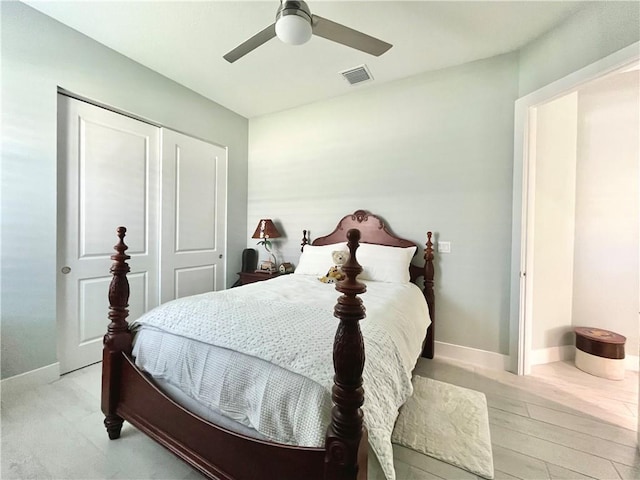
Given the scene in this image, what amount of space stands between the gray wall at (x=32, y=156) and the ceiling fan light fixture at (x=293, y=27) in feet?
6.41

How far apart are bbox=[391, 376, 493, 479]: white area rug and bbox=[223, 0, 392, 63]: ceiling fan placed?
227cm

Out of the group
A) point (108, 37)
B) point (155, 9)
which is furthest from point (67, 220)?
point (155, 9)

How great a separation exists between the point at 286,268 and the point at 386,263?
1.38 metres

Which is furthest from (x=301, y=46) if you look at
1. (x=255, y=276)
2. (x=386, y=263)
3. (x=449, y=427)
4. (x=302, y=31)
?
(x=449, y=427)

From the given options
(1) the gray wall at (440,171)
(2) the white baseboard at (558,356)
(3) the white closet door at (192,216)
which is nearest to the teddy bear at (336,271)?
(1) the gray wall at (440,171)

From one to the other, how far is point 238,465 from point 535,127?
121 inches

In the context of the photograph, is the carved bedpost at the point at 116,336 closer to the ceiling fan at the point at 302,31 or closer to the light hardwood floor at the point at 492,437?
the light hardwood floor at the point at 492,437

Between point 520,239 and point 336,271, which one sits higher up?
point 520,239

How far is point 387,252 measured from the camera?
261 centimetres

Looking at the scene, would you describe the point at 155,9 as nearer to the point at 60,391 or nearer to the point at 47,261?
the point at 47,261

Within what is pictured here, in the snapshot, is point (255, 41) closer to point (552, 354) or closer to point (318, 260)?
point (318, 260)

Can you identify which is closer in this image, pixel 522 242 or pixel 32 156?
pixel 32 156

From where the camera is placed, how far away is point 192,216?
10.3 feet

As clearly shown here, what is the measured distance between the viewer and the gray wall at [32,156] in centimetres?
188
